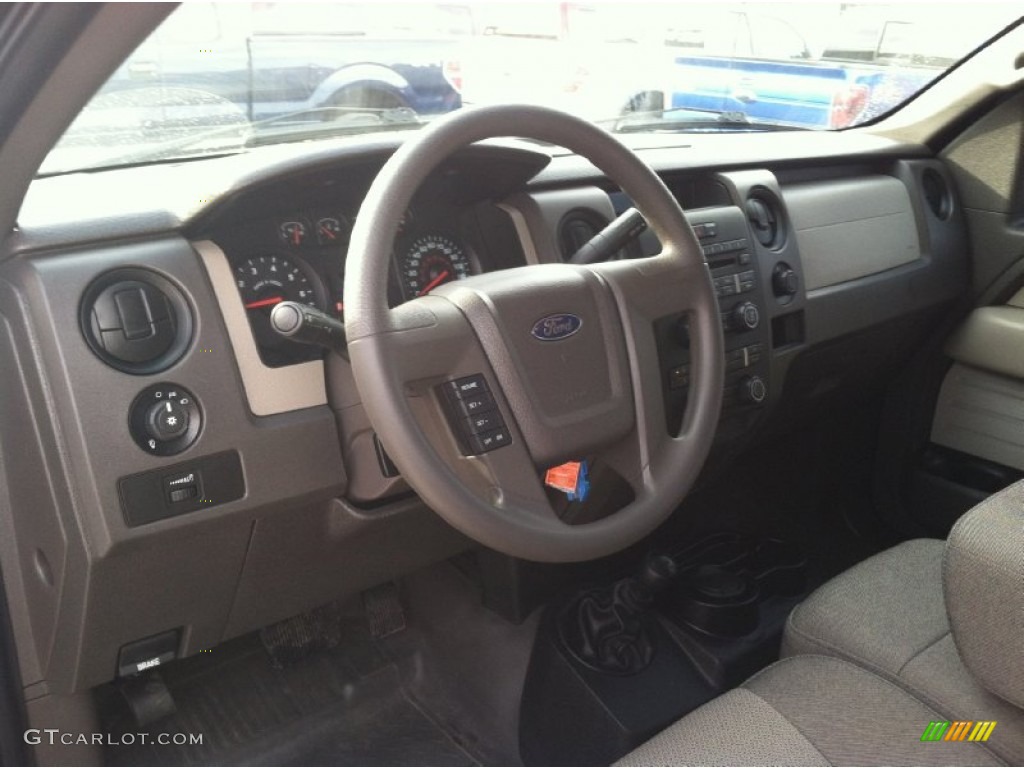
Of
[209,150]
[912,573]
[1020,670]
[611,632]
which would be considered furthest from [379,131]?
[1020,670]

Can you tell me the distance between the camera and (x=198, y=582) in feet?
4.53

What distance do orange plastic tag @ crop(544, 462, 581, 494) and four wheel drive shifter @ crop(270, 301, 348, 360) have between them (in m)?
0.30

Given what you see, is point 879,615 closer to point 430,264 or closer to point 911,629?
point 911,629

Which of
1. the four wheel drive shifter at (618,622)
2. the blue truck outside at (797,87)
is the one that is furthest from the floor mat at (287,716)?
the blue truck outside at (797,87)

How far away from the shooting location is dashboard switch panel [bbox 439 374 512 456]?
1.15 m

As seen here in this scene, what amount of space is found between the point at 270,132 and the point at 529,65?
0.94m

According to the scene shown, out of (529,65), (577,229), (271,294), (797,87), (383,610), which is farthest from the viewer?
(797,87)

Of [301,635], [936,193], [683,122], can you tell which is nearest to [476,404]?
[301,635]

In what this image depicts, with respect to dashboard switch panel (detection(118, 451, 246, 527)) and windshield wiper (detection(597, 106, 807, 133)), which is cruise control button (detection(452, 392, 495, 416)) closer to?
dashboard switch panel (detection(118, 451, 246, 527))

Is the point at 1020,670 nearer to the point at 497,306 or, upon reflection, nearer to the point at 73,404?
the point at 497,306

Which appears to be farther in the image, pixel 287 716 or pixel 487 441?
pixel 287 716

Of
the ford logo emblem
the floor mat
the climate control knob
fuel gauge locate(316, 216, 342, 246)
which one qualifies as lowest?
the floor mat

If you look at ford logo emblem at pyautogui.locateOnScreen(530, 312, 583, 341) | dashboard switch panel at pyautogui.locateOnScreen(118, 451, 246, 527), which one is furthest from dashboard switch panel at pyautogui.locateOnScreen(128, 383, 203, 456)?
ford logo emblem at pyautogui.locateOnScreen(530, 312, 583, 341)

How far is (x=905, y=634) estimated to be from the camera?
1349 millimetres
